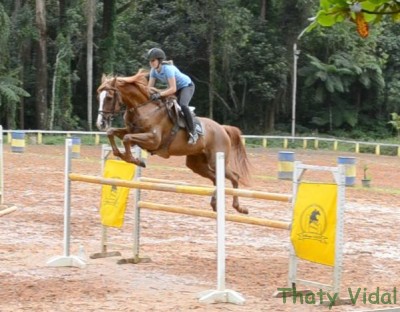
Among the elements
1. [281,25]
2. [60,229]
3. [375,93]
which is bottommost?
[60,229]

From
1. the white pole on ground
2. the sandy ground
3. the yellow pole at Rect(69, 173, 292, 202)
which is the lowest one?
the sandy ground

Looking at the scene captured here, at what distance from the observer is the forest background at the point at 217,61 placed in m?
42.9

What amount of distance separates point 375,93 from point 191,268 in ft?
143

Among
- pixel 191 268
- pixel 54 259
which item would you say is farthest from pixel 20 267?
pixel 191 268

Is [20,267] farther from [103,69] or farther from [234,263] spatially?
[103,69]

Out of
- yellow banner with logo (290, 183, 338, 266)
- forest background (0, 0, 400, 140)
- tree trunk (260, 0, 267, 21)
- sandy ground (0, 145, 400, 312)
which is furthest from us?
tree trunk (260, 0, 267, 21)

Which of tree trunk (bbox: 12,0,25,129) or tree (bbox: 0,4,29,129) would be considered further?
tree trunk (bbox: 12,0,25,129)

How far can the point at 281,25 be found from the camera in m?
49.4

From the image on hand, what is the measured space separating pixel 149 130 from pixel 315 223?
310 centimetres

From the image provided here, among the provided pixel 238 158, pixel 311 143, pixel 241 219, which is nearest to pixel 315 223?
pixel 241 219

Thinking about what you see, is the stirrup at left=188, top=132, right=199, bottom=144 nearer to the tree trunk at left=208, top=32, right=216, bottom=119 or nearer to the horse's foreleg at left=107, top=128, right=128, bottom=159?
the horse's foreleg at left=107, top=128, right=128, bottom=159

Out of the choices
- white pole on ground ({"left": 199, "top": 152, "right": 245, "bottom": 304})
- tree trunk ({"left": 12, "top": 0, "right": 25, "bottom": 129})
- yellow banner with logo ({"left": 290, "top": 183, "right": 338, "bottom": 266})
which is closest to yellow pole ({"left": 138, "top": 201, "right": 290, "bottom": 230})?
yellow banner with logo ({"left": 290, "top": 183, "right": 338, "bottom": 266})

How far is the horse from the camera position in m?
9.63

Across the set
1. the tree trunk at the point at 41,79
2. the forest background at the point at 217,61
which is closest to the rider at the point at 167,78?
the forest background at the point at 217,61
